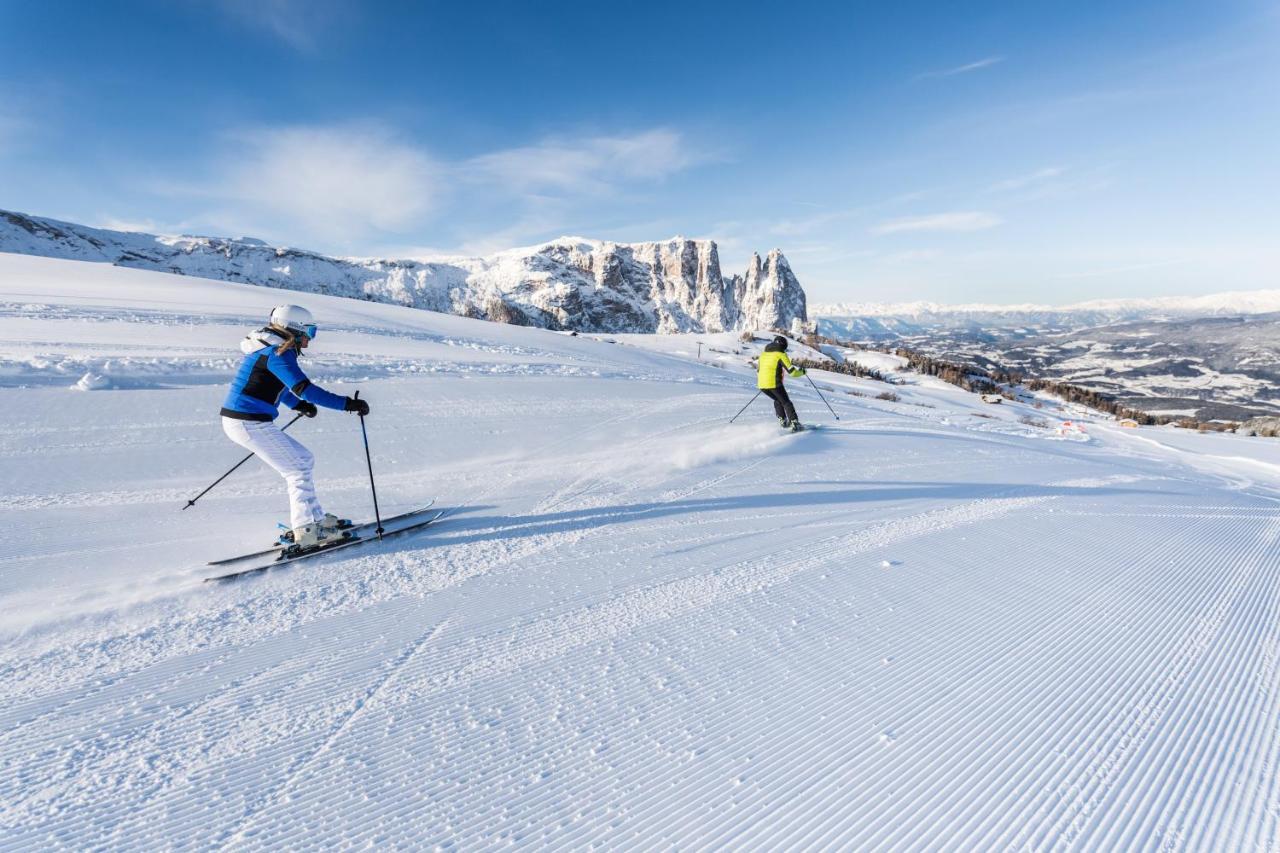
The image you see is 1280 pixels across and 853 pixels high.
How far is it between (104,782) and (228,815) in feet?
2.20

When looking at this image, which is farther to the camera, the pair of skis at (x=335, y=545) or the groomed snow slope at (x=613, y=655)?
the pair of skis at (x=335, y=545)

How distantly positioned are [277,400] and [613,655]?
12.8ft

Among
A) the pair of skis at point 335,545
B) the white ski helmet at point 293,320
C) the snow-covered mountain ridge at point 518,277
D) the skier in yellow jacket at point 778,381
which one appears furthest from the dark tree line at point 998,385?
the snow-covered mountain ridge at point 518,277

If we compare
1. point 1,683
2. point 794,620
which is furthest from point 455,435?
point 794,620

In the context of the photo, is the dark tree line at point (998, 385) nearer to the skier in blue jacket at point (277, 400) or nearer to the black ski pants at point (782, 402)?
the black ski pants at point (782, 402)

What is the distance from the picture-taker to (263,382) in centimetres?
479

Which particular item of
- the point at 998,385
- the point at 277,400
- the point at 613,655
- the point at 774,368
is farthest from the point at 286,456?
the point at 998,385

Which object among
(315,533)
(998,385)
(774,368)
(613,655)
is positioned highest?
(774,368)

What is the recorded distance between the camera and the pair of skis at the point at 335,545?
4.43 meters

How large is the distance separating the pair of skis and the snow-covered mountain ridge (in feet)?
447

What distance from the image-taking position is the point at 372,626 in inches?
148

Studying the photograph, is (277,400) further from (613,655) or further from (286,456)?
(613,655)

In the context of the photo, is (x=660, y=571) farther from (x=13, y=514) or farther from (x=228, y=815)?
(x=13, y=514)

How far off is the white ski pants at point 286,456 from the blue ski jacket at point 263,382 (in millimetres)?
99
